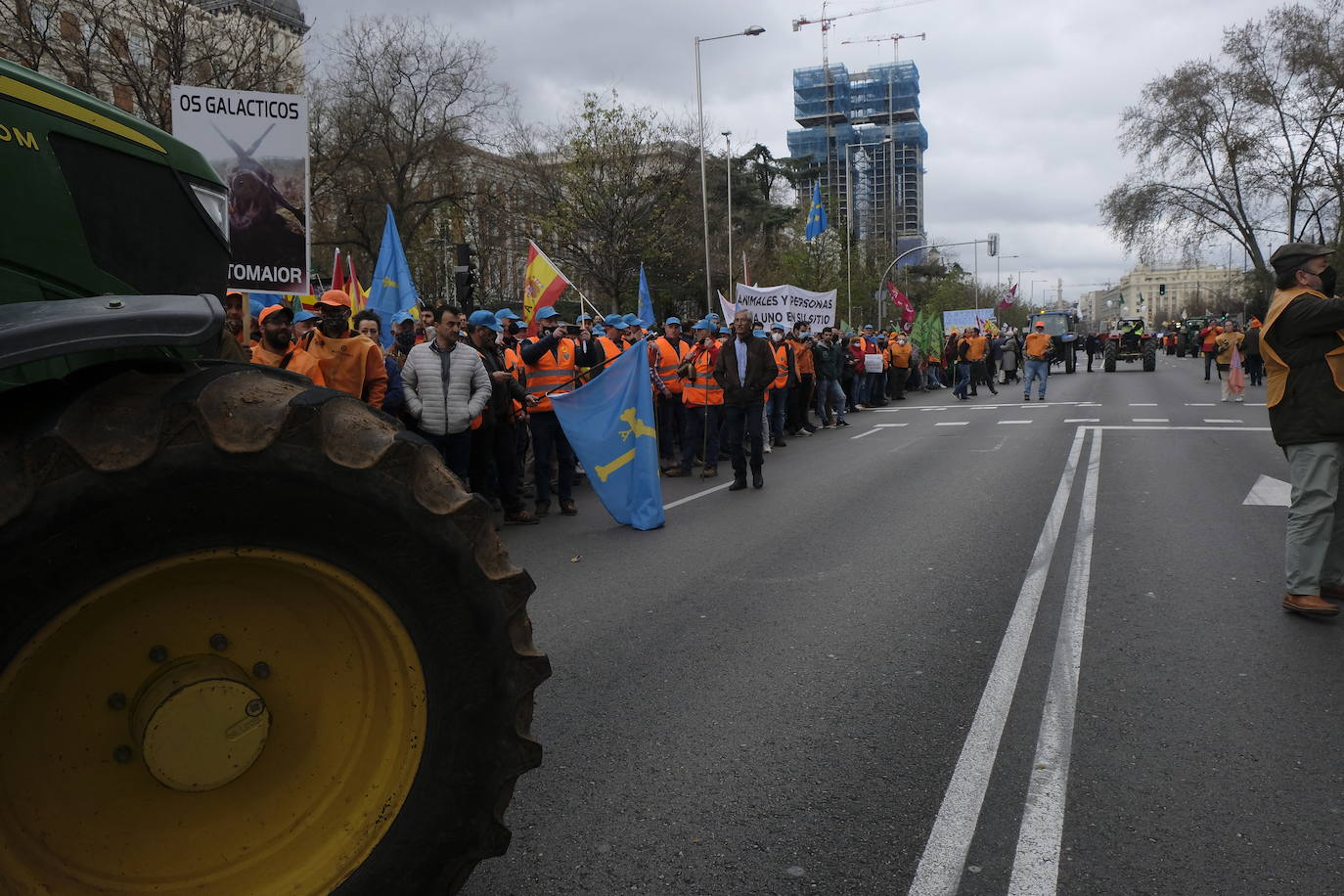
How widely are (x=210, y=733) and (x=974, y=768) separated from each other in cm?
261

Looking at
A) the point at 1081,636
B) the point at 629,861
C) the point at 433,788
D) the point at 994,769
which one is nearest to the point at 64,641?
the point at 433,788

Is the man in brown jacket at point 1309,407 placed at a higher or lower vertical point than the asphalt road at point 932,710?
higher

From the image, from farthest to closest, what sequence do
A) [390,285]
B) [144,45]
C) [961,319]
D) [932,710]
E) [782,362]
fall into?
[961,319] → [144,45] → [782,362] → [390,285] → [932,710]

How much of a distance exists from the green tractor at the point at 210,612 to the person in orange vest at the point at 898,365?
27.1 metres

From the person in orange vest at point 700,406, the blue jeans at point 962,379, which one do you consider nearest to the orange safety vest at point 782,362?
the person in orange vest at point 700,406

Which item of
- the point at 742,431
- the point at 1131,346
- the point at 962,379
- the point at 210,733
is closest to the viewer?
the point at 210,733

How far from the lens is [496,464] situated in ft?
33.8

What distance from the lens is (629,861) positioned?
10.1 ft

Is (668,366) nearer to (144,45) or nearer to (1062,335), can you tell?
(144,45)

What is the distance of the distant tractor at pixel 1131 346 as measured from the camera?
4222 centimetres

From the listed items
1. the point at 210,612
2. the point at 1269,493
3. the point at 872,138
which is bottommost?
the point at 1269,493

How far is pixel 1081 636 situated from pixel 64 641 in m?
4.66

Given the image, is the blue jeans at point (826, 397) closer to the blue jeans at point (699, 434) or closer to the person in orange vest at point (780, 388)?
the person in orange vest at point (780, 388)

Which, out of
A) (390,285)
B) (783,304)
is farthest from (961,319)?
(390,285)
